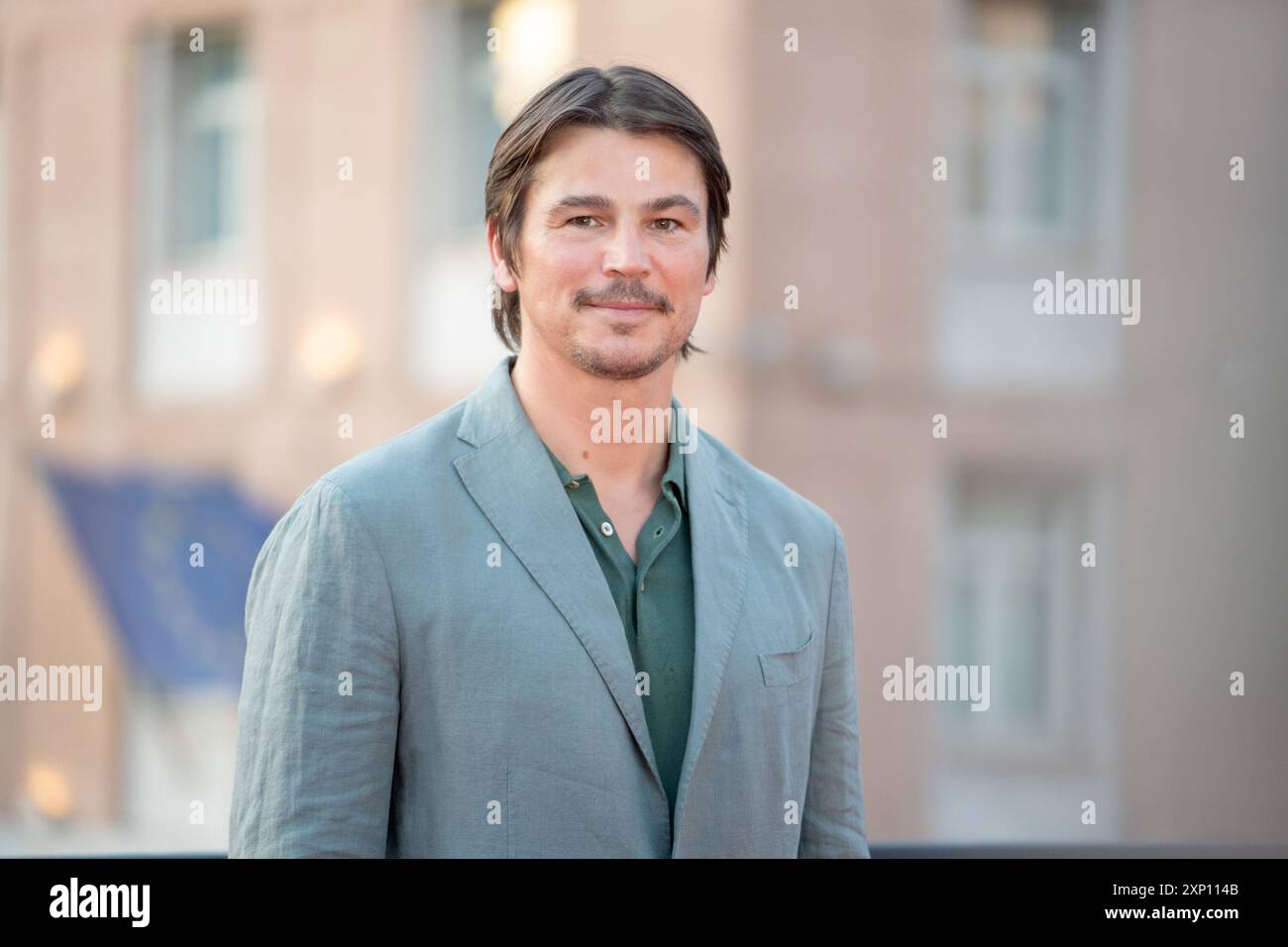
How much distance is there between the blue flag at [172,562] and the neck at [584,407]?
6206 millimetres

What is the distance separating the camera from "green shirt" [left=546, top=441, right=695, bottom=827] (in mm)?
1984

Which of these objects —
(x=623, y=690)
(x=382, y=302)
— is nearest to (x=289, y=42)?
(x=382, y=302)

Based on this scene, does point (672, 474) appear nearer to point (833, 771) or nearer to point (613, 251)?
point (613, 251)

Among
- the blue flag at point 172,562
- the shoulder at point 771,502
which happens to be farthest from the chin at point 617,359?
the blue flag at point 172,562

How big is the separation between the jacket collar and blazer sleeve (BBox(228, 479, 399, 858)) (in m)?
0.20

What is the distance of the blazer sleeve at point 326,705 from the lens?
71.9 inches

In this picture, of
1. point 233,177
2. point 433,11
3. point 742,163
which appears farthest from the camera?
point 233,177

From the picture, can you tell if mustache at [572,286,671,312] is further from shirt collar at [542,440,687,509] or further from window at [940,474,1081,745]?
window at [940,474,1081,745]

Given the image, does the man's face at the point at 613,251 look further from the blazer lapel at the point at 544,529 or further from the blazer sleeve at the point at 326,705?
the blazer sleeve at the point at 326,705

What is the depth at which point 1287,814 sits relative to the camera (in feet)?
24.7

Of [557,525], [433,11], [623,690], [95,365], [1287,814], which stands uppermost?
[433,11]
